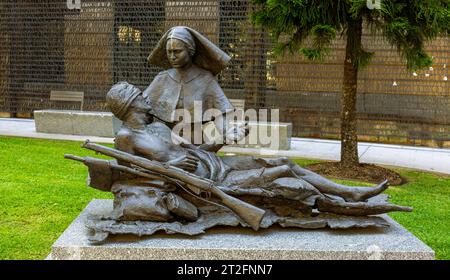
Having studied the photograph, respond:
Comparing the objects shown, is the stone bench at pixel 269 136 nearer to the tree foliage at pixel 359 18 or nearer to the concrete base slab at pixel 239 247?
the tree foliage at pixel 359 18

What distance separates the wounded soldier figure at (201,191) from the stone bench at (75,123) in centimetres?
843

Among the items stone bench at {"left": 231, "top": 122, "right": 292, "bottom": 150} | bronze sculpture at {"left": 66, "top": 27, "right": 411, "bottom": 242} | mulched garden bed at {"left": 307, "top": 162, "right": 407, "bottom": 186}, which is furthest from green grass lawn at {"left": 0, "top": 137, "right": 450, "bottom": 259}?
bronze sculpture at {"left": 66, "top": 27, "right": 411, "bottom": 242}

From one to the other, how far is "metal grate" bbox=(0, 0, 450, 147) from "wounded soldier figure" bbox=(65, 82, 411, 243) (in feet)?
30.3

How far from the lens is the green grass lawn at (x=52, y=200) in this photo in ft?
17.4

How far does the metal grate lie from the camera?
502 inches

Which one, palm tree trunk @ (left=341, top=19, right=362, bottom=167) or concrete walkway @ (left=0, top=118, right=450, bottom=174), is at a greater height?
palm tree trunk @ (left=341, top=19, right=362, bottom=167)

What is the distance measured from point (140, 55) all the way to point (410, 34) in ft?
26.3

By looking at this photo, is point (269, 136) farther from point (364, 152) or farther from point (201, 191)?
point (201, 191)

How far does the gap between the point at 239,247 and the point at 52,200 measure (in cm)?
392

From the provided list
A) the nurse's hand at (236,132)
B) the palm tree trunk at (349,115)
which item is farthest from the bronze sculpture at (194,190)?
the palm tree trunk at (349,115)

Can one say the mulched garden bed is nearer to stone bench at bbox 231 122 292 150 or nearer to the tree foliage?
the tree foliage

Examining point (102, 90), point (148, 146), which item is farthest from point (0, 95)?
point (148, 146)

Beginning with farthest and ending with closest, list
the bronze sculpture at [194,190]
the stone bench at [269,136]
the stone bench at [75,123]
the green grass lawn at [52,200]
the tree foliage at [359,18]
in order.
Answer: the stone bench at [75,123] → the stone bench at [269,136] → the tree foliage at [359,18] → the green grass lawn at [52,200] → the bronze sculpture at [194,190]
